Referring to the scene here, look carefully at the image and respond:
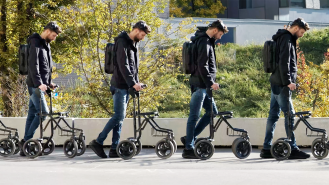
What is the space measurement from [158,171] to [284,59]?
2.53 meters

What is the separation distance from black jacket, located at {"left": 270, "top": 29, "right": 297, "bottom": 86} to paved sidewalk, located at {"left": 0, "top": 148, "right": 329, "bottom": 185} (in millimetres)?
1173

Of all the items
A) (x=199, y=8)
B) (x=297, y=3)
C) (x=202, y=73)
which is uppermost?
(x=297, y=3)

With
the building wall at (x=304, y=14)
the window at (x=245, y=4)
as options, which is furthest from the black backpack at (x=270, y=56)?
the window at (x=245, y=4)

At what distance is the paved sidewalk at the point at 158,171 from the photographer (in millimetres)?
7746

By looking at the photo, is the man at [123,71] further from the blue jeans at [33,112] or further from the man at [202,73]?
the blue jeans at [33,112]

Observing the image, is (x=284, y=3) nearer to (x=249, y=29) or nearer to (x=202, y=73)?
(x=249, y=29)

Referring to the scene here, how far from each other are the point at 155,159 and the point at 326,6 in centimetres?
3296

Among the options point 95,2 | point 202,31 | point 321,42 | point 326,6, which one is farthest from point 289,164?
point 326,6

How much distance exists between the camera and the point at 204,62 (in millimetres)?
9781

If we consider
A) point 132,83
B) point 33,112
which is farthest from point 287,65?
point 33,112

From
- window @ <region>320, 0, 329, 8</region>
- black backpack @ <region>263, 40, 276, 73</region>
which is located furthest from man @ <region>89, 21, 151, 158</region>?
window @ <region>320, 0, 329, 8</region>

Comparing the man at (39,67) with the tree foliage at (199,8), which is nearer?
the man at (39,67)

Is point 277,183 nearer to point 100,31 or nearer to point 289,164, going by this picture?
point 289,164

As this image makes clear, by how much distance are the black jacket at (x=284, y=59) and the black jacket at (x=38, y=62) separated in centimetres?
334
